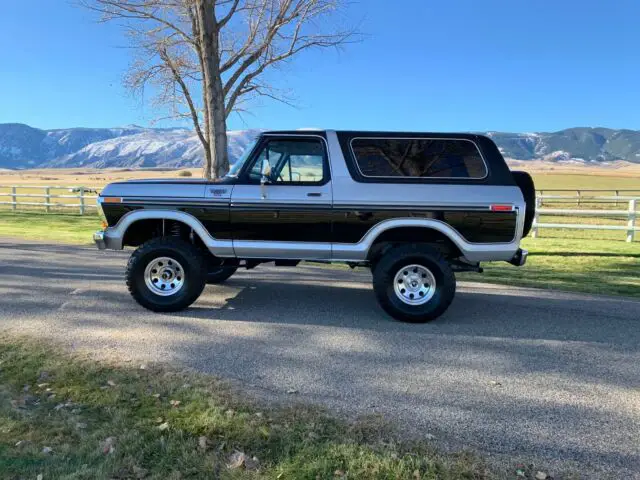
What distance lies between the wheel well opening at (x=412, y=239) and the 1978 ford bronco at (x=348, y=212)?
0.05 ft

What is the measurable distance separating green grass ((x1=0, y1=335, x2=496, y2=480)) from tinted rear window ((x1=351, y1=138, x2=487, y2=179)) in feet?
10.0

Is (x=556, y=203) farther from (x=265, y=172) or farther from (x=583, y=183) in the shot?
(x=583, y=183)

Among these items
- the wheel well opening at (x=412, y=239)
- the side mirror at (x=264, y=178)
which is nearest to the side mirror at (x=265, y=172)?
the side mirror at (x=264, y=178)

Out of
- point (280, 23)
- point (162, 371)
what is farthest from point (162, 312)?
point (280, 23)

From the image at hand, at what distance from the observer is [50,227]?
53.4 feet

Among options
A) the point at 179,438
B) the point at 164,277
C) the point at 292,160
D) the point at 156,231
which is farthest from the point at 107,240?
the point at 179,438

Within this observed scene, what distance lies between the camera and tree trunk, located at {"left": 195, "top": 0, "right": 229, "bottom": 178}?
492 inches

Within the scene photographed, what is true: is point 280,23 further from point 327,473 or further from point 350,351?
point 327,473

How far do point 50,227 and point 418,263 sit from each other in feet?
47.9

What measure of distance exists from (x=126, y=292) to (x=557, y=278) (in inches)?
282

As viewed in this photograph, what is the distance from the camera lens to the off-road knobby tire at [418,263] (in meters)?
5.54

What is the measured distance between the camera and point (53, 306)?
6145mm

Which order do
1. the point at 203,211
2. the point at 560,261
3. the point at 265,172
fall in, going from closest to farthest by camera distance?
the point at 265,172, the point at 203,211, the point at 560,261

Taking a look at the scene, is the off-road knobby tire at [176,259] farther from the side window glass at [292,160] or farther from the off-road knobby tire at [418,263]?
the off-road knobby tire at [418,263]
